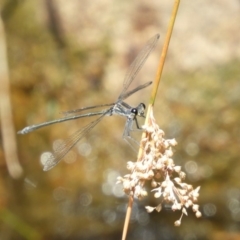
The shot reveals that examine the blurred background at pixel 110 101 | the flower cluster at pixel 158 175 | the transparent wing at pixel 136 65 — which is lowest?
the flower cluster at pixel 158 175

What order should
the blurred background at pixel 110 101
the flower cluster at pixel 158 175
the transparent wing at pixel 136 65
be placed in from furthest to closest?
the blurred background at pixel 110 101 < the transparent wing at pixel 136 65 < the flower cluster at pixel 158 175

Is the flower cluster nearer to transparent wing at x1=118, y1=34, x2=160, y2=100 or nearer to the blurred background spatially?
transparent wing at x1=118, y1=34, x2=160, y2=100

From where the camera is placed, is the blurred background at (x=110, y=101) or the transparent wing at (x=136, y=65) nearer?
the transparent wing at (x=136, y=65)

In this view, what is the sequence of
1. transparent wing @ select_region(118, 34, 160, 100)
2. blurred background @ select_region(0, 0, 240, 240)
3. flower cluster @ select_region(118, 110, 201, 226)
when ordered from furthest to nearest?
1. blurred background @ select_region(0, 0, 240, 240)
2. transparent wing @ select_region(118, 34, 160, 100)
3. flower cluster @ select_region(118, 110, 201, 226)

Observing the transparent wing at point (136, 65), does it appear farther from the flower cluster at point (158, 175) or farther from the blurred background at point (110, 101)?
the blurred background at point (110, 101)

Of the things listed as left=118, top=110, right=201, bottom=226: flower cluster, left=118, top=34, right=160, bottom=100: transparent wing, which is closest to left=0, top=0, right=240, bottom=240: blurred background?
left=118, top=34, right=160, bottom=100: transparent wing

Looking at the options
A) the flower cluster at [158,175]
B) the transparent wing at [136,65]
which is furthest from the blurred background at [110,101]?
the flower cluster at [158,175]
